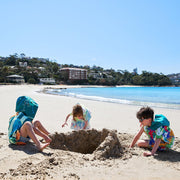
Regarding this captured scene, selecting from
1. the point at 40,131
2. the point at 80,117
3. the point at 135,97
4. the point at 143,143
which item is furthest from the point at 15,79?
the point at 143,143

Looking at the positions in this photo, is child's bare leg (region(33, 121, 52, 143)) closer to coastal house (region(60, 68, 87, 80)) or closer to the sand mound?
the sand mound

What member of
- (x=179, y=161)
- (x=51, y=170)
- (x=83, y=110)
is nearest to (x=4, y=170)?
(x=51, y=170)

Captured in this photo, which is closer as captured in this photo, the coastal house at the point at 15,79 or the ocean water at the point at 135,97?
the ocean water at the point at 135,97

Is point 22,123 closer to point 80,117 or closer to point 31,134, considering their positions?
point 31,134

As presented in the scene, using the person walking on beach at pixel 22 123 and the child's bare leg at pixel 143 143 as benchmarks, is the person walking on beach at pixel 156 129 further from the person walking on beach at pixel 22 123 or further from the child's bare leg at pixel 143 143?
the person walking on beach at pixel 22 123

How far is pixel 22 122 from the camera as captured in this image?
3.06 metres

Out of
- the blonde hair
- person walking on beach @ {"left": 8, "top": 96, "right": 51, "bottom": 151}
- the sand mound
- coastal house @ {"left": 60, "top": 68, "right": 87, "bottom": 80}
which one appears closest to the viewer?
person walking on beach @ {"left": 8, "top": 96, "right": 51, "bottom": 151}

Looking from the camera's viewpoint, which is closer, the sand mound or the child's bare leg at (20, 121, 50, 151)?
the child's bare leg at (20, 121, 50, 151)

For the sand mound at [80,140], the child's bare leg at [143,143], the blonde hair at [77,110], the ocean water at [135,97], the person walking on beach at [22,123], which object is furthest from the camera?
the ocean water at [135,97]

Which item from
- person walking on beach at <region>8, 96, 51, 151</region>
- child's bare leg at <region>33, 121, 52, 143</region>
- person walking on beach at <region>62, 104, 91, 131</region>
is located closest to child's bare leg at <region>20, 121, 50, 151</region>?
person walking on beach at <region>8, 96, 51, 151</region>

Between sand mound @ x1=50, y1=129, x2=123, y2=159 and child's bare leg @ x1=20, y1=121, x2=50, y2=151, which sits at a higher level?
child's bare leg @ x1=20, y1=121, x2=50, y2=151

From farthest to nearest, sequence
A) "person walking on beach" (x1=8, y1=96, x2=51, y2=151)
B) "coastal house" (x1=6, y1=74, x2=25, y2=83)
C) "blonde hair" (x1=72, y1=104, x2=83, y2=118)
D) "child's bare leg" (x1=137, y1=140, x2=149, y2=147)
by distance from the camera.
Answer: "coastal house" (x1=6, y1=74, x2=25, y2=83), "blonde hair" (x1=72, y1=104, x2=83, y2=118), "child's bare leg" (x1=137, y1=140, x2=149, y2=147), "person walking on beach" (x1=8, y1=96, x2=51, y2=151)

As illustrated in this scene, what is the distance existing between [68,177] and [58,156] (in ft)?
2.03

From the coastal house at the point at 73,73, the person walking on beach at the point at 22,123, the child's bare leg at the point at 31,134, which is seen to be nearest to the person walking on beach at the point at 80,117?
the person walking on beach at the point at 22,123
